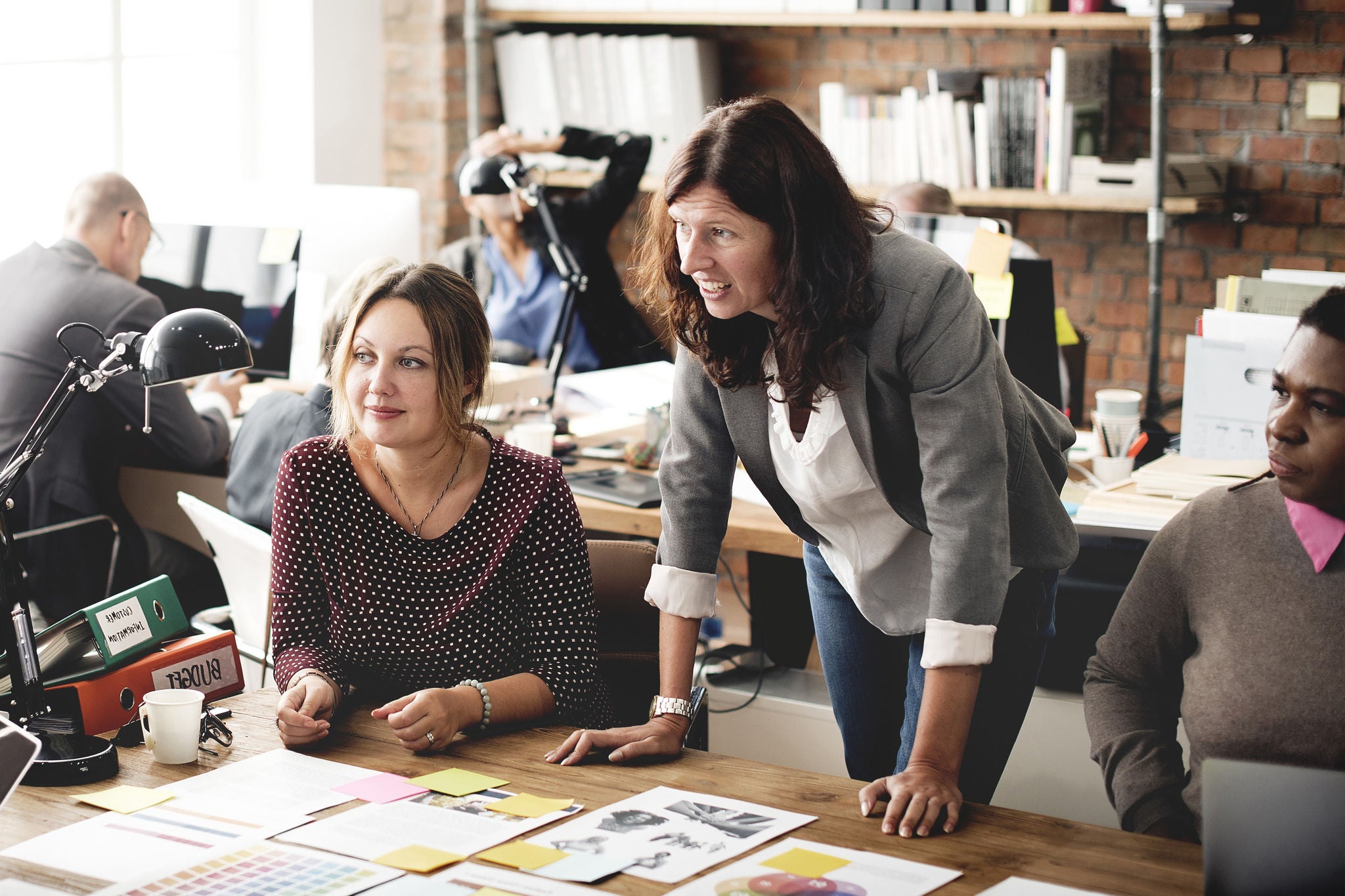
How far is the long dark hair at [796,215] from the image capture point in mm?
1364

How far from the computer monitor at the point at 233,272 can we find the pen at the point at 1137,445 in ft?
5.96

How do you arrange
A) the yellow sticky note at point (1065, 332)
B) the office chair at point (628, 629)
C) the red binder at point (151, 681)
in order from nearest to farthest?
the red binder at point (151, 681)
the office chair at point (628, 629)
the yellow sticky note at point (1065, 332)

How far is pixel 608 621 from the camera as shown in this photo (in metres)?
1.92

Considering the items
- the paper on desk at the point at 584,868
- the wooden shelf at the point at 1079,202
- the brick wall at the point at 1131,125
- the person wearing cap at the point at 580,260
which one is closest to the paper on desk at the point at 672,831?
the paper on desk at the point at 584,868

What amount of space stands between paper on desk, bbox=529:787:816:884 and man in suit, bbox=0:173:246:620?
1.83 m

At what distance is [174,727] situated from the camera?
57.2 inches

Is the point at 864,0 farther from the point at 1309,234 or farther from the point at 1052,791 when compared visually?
the point at 1052,791

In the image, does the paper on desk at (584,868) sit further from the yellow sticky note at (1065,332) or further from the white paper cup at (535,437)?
the yellow sticky note at (1065,332)

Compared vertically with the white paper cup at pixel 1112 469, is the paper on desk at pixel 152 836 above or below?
below

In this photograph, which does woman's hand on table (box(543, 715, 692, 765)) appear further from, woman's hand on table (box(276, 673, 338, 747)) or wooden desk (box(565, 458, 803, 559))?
wooden desk (box(565, 458, 803, 559))

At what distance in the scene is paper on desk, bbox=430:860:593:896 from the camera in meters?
1.16

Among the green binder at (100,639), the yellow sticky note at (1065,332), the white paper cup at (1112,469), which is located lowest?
the green binder at (100,639)

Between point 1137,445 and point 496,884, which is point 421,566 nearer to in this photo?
point 496,884

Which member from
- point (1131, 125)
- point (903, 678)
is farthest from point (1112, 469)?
point (1131, 125)
